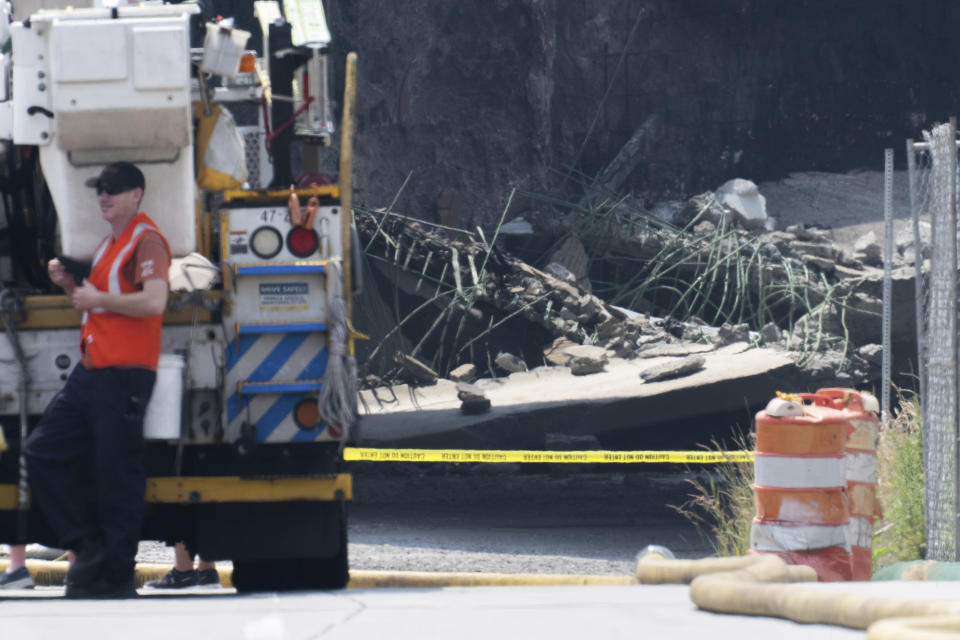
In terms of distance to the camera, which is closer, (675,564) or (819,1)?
(675,564)

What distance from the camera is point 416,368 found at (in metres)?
12.3

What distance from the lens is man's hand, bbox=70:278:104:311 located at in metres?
5.29

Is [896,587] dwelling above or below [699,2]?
below

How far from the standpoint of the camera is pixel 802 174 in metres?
17.5

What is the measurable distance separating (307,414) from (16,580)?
6.06ft

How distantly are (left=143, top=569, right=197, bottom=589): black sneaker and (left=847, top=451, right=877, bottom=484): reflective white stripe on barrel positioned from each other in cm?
327

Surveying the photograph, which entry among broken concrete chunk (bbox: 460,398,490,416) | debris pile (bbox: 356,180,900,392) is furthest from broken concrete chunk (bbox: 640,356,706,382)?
broken concrete chunk (bbox: 460,398,490,416)

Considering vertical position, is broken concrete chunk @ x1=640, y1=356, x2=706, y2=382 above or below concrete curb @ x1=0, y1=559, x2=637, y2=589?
above

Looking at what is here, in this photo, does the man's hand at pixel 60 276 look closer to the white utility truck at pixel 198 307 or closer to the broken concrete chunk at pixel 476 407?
the white utility truck at pixel 198 307

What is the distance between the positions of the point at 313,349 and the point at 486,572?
2790 mm

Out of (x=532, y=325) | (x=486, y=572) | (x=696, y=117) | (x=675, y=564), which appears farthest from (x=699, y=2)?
(x=675, y=564)

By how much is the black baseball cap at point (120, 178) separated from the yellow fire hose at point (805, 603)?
2588mm

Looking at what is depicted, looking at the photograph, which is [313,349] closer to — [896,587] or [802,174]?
[896,587]

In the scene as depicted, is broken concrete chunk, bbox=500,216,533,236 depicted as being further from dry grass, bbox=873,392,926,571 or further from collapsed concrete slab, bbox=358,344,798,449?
dry grass, bbox=873,392,926,571
